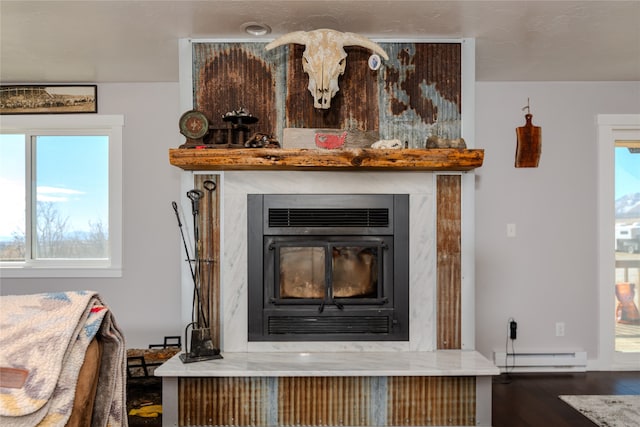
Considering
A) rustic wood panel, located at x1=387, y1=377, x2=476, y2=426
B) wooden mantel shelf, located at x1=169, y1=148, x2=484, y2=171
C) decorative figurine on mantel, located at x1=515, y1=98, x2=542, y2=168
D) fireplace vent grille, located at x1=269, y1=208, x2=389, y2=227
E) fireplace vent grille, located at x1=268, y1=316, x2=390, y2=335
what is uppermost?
decorative figurine on mantel, located at x1=515, y1=98, x2=542, y2=168

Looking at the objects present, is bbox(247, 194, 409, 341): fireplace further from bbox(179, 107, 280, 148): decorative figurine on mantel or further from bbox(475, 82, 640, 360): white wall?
bbox(475, 82, 640, 360): white wall

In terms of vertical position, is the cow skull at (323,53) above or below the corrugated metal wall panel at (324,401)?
above

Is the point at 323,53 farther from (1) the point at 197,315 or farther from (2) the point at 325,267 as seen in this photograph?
(1) the point at 197,315

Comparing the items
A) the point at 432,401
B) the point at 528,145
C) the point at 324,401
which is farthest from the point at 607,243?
the point at 324,401

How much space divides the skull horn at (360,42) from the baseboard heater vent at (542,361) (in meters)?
2.60

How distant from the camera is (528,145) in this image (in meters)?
3.06

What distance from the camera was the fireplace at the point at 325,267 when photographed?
8.45 ft

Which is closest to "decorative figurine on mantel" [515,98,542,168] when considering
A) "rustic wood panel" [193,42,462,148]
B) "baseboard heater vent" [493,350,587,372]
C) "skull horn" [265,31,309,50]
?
"rustic wood panel" [193,42,462,148]

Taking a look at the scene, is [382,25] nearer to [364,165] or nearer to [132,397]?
[364,165]

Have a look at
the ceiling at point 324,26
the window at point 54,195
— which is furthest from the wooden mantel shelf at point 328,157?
the window at point 54,195

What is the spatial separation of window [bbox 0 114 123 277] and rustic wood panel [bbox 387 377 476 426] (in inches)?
106

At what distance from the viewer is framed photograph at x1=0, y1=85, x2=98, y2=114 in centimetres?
356

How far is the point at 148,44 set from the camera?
108 inches

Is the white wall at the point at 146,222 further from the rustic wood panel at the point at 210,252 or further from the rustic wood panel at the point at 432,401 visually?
the rustic wood panel at the point at 432,401
